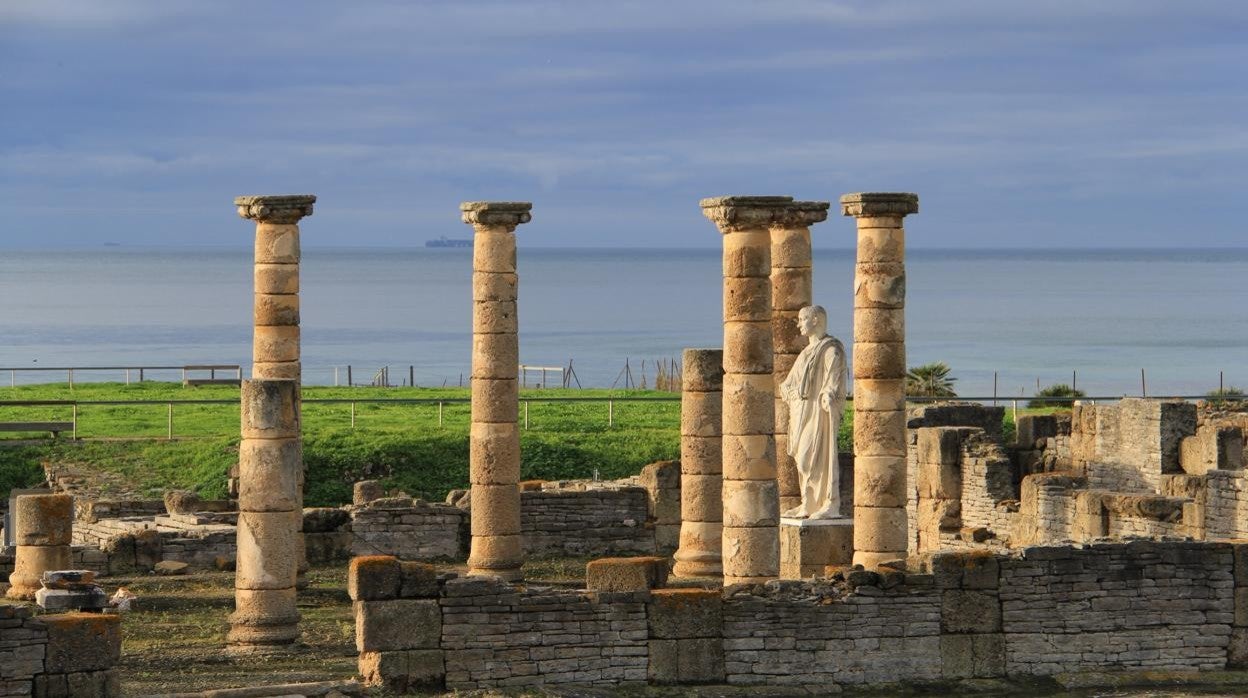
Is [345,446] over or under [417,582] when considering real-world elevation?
over

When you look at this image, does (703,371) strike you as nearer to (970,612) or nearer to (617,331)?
(970,612)

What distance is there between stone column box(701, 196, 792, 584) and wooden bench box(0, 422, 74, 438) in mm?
17773

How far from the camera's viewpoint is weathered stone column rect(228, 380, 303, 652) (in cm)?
2097

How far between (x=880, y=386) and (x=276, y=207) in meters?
6.94

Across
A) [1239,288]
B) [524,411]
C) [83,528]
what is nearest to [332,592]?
[83,528]

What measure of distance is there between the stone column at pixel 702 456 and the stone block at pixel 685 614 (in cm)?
627

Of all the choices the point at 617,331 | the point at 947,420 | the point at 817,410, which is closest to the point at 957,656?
the point at 817,410

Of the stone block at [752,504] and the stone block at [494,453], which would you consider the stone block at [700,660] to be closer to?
the stone block at [752,504]

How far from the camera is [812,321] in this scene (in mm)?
22141

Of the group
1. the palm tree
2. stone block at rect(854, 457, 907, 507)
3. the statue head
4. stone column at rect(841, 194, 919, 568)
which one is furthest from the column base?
the palm tree

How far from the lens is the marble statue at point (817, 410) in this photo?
22297 mm

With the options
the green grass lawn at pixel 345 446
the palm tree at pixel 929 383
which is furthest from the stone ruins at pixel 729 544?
the palm tree at pixel 929 383

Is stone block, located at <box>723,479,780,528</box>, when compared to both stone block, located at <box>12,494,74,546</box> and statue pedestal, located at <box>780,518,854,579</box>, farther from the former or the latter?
stone block, located at <box>12,494,74,546</box>

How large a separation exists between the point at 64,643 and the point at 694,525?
9859mm
